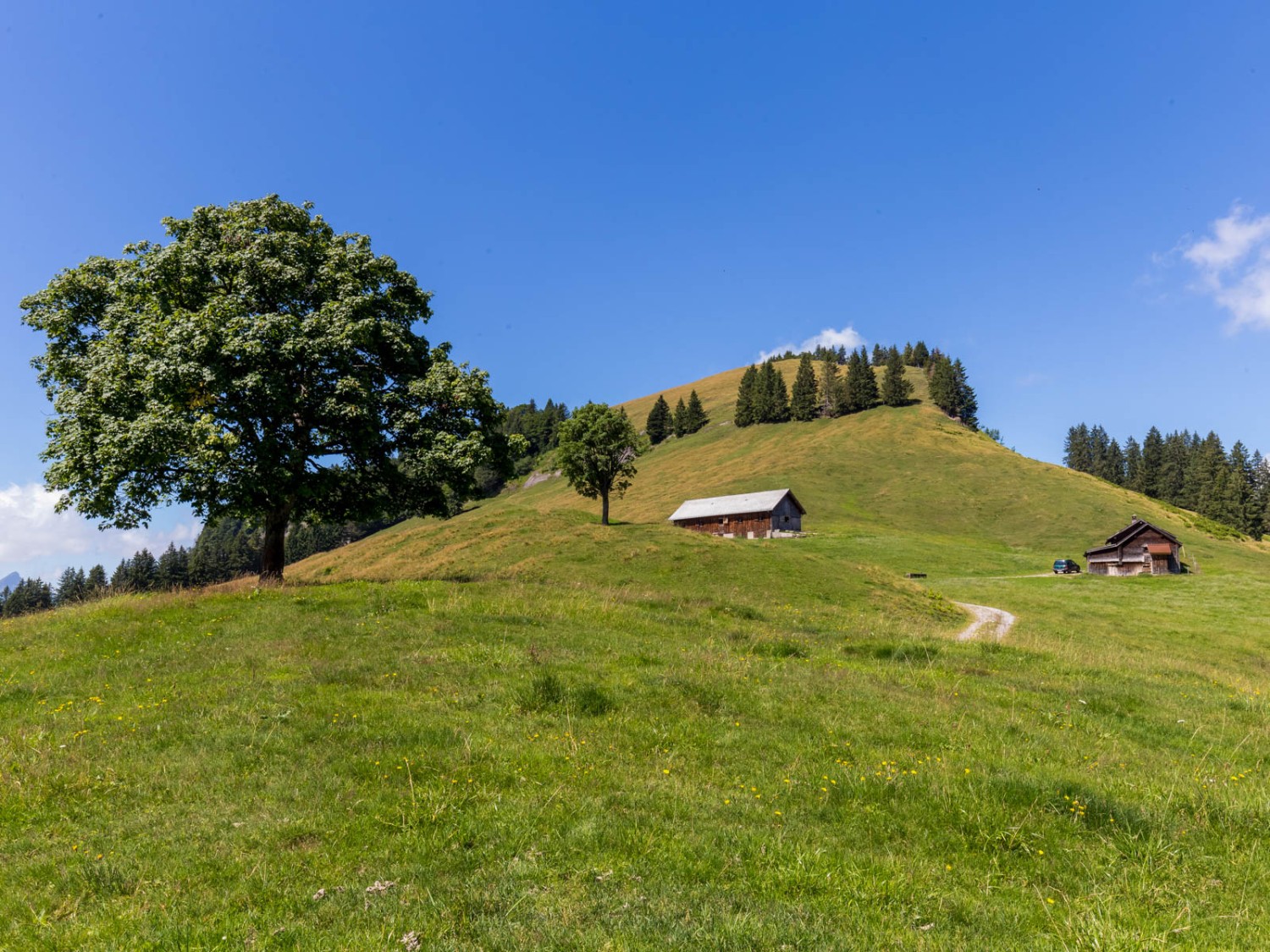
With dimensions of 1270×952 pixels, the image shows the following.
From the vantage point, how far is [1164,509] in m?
109

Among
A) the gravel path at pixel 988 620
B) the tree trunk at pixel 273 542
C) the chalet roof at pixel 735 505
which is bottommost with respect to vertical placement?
the gravel path at pixel 988 620

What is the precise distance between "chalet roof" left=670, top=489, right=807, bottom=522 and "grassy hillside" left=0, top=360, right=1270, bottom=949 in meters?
66.5

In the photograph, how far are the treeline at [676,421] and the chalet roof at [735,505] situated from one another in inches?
3065

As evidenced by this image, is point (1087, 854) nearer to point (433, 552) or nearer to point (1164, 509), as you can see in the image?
point (433, 552)

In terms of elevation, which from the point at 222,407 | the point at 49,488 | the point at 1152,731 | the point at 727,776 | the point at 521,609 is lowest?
the point at 1152,731

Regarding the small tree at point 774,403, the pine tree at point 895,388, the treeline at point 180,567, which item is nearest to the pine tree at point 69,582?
the treeline at point 180,567

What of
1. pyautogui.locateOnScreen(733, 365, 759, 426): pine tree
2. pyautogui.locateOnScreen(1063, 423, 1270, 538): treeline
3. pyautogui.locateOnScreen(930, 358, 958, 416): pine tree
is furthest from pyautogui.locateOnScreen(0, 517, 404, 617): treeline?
pyautogui.locateOnScreen(1063, 423, 1270, 538): treeline

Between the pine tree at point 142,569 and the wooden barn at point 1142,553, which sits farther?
the pine tree at point 142,569

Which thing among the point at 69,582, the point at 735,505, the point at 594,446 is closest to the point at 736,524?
the point at 735,505

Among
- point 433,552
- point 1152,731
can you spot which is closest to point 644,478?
point 433,552

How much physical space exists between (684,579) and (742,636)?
2193 centimetres

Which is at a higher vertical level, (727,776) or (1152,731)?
(727,776)

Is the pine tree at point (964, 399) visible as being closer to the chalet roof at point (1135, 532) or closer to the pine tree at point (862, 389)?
the pine tree at point (862, 389)

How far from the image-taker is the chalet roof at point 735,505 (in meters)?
88.6
